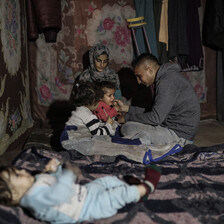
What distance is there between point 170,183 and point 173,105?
3.07ft

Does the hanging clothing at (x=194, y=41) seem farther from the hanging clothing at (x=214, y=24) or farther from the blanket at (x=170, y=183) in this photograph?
the blanket at (x=170, y=183)

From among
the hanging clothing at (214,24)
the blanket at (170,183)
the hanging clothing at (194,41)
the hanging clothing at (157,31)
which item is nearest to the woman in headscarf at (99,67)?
the hanging clothing at (157,31)

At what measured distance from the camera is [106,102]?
294 centimetres

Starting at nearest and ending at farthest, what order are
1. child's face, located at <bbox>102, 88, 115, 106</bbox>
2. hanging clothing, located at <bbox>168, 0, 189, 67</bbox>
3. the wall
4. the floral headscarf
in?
the wall < child's face, located at <bbox>102, 88, 115, 106</bbox> < the floral headscarf < hanging clothing, located at <bbox>168, 0, 189, 67</bbox>

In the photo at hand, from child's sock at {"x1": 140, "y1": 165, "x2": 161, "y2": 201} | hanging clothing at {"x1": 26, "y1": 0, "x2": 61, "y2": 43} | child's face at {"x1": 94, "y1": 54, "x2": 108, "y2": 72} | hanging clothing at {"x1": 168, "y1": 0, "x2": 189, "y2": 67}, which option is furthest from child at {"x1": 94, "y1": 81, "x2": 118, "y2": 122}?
child's sock at {"x1": 140, "y1": 165, "x2": 161, "y2": 201}

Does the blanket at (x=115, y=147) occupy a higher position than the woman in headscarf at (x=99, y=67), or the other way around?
the woman in headscarf at (x=99, y=67)

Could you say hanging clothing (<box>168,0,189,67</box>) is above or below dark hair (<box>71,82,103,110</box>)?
above

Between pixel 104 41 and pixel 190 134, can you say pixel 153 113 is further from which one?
pixel 104 41

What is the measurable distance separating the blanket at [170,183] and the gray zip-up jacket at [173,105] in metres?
0.25

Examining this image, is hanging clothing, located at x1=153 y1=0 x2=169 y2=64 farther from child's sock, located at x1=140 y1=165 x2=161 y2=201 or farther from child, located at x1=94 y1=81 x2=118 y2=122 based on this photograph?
child's sock, located at x1=140 y1=165 x2=161 y2=201

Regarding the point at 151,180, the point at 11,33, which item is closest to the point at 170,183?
the point at 151,180

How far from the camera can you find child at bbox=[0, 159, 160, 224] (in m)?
1.30

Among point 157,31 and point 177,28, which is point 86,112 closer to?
point 157,31

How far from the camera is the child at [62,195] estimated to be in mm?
1300
